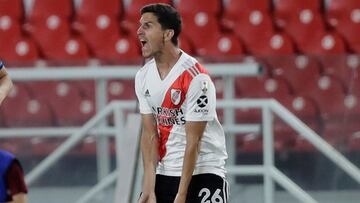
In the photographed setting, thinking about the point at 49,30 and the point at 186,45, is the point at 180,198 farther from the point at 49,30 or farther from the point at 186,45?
the point at 49,30

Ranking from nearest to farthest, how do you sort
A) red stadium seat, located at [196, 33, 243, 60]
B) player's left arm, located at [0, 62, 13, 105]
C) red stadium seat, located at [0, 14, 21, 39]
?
1. player's left arm, located at [0, 62, 13, 105]
2. red stadium seat, located at [196, 33, 243, 60]
3. red stadium seat, located at [0, 14, 21, 39]

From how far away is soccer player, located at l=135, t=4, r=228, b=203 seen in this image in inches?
173

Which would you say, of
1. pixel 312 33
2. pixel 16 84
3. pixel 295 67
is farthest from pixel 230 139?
pixel 312 33

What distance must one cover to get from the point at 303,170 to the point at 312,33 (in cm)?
259

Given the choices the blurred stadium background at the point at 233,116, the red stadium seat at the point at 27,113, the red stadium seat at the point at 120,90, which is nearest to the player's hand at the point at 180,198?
the blurred stadium background at the point at 233,116

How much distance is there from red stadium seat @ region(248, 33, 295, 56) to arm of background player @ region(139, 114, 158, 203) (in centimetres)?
470

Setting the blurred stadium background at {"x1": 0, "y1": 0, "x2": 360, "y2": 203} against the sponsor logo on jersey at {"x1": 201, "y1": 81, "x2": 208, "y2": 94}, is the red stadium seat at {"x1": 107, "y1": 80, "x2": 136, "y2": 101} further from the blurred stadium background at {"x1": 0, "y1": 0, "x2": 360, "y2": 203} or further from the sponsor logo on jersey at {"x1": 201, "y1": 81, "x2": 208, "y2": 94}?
the sponsor logo on jersey at {"x1": 201, "y1": 81, "x2": 208, "y2": 94}

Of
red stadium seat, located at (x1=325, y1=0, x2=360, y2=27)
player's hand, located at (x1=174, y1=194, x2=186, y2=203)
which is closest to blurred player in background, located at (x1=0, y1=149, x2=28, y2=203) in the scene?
player's hand, located at (x1=174, y1=194, x2=186, y2=203)

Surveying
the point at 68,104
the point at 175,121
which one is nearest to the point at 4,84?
the point at 175,121

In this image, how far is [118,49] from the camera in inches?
368

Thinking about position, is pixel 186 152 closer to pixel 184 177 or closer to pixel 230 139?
pixel 184 177

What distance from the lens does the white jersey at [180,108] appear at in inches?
174

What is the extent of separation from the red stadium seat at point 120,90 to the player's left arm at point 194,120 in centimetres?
259

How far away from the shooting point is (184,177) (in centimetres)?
435
